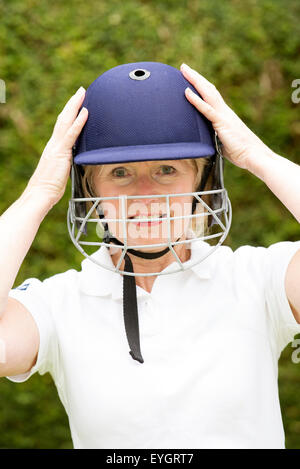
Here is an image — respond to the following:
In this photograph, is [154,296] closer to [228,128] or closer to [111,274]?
[111,274]

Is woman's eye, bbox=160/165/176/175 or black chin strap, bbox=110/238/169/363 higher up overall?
woman's eye, bbox=160/165/176/175

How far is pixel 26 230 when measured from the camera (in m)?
1.65

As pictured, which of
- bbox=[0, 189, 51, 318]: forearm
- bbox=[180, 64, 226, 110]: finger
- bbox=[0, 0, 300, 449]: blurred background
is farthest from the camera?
bbox=[0, 0, 300, 449]: blurred background

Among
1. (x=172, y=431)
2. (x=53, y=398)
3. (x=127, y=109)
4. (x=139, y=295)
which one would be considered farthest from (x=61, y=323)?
(x=53, y=398)

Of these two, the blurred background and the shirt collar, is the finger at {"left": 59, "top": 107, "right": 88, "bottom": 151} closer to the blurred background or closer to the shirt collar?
the shirt collar

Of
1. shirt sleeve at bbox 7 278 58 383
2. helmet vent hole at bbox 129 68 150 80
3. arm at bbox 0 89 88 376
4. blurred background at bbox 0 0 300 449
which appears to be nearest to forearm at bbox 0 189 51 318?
arm at bbox 0 89 88 376

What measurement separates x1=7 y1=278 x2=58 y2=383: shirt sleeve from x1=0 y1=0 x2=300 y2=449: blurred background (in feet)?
5.32

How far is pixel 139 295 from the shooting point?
1.75 meters

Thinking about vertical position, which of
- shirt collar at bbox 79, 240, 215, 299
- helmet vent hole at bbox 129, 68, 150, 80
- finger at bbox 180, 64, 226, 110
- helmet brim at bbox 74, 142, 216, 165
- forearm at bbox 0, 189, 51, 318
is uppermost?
helmet vent hole at bbox 129, 68, 150, 80

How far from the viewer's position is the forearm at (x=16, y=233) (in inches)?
63.2

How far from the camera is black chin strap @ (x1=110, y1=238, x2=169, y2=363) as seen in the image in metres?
1.64

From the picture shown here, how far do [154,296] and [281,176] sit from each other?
472mm

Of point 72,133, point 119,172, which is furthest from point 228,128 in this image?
point 72,133

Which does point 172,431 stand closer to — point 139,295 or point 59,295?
point 139,295
